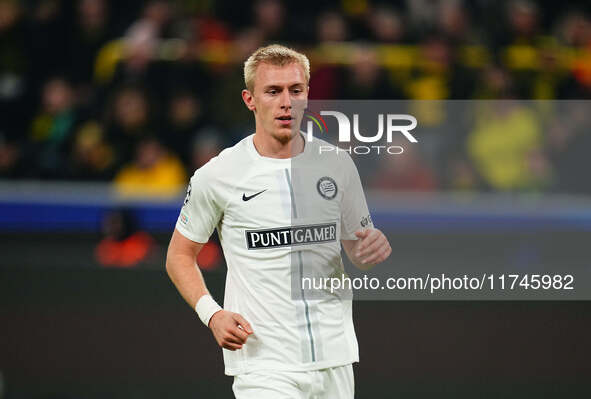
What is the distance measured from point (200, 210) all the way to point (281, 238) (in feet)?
1.13

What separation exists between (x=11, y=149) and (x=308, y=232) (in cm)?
629

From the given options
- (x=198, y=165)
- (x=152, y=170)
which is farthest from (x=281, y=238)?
(x=152, y=170)

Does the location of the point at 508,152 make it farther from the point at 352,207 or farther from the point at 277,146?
the point at 277,146

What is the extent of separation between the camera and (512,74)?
947cm

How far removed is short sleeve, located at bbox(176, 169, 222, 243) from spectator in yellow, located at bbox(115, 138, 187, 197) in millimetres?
5076

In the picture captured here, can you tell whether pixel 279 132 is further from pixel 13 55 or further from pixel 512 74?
pixel 13 55

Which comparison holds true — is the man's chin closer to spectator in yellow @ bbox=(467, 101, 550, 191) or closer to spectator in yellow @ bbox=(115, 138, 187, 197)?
spectator in yellow @ bbox=(467, 101, 550, 191)

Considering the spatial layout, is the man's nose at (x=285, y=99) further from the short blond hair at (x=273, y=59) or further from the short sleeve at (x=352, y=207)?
the short sleeve at (x=352, y=207)

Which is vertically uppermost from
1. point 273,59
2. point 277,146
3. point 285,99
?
point 273,59

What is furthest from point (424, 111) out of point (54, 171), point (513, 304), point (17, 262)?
point (54, 171)

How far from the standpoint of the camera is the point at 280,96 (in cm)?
402

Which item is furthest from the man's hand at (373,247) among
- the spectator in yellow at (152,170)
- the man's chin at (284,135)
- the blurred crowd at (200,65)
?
the spectator in yellow at (152,170)

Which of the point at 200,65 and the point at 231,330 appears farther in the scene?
the point at 200,65

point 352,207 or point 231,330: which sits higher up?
point 352,207
